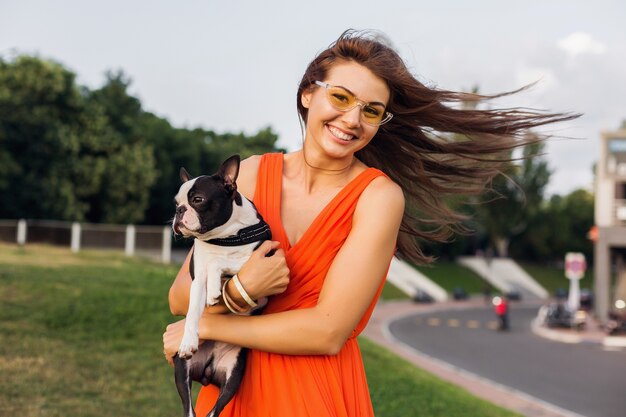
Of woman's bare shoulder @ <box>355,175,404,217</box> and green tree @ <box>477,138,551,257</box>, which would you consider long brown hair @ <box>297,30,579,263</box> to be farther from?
green tree @ <box>477,138,551,257</box>

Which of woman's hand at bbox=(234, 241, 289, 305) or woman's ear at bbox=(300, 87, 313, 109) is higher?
woman's ear at bbox=(300, 87, 313, 109)

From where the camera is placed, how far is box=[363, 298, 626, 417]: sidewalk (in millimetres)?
12258

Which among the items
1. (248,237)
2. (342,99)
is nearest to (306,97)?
(342,99)

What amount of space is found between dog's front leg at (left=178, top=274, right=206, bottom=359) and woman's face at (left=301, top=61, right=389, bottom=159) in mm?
627

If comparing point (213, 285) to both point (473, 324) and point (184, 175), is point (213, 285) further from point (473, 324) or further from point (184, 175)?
point (473, 324)

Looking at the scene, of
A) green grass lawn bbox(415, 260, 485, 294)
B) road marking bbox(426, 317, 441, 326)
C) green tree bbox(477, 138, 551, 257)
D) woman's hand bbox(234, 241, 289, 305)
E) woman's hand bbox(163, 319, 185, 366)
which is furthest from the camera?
green tree bbox(477, 138, 551, 257)

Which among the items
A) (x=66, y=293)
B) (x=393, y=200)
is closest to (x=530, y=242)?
(x=66, y=293)

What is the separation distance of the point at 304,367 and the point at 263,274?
1.21 feet

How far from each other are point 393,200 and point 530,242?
61059mm

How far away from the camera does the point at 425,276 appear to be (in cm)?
4544

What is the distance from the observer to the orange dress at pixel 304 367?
7.77 feet

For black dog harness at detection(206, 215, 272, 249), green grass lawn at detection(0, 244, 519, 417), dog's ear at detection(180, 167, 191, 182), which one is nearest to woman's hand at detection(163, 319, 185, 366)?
black dog harness at detection(206, 215, 272, 249)

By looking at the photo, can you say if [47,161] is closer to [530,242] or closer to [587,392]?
[587,392]

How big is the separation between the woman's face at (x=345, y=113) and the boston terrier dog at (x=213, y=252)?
13.8 inches
